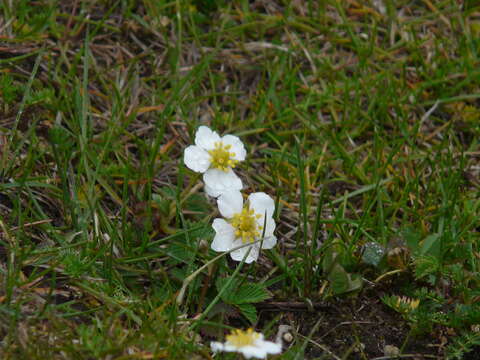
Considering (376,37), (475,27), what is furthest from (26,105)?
(475,27)

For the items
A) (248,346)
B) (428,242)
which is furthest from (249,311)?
(428,242)

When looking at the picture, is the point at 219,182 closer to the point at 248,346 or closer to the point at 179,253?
the point at 179,253

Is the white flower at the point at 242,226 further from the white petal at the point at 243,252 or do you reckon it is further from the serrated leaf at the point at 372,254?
the serrated leaf at the point at 372,254

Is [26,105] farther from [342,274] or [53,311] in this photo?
[342,274]

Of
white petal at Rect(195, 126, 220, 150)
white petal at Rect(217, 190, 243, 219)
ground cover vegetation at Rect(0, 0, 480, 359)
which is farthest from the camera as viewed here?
white petal at Rect(195, 126, 220, 150)

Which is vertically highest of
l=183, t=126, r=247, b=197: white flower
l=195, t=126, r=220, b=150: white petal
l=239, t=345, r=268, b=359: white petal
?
l=195, t=126, r=220, b=150: white petal

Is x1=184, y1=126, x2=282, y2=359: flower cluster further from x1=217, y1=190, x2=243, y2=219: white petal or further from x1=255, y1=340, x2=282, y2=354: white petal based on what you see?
x1=255, y1=340, x2=282, y2=354: white petal

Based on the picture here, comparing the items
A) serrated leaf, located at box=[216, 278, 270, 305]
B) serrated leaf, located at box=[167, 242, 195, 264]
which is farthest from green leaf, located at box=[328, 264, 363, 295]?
serrated leaf, located at box=[167, 242, 195, 264]

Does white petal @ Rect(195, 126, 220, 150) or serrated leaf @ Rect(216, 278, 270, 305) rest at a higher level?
white petal @ Rect(195, 126, 220, 150)
